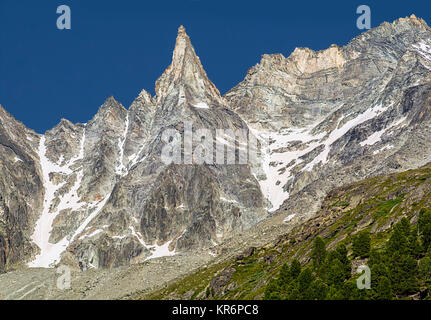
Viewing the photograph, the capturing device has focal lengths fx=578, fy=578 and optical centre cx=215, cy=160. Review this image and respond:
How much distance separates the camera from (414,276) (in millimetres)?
57719

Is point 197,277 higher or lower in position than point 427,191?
lower

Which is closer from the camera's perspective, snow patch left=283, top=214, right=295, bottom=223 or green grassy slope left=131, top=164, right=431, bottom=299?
green grassy slope left=131, top=164, right=431, bottom=299

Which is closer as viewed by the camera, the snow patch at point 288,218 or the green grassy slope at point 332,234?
the green grassy slope at point 332,234

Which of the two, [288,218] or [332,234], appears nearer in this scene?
[332,234]

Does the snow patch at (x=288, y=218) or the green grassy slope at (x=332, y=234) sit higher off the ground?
the snow patch at (x=288, y=218)

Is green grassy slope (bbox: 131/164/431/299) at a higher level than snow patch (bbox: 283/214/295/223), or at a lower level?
lower

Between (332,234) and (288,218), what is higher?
(288,218)

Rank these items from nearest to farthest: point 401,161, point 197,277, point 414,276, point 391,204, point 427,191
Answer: point 414,276
point 427,191
point 391,204
point 197,277
point 401,161

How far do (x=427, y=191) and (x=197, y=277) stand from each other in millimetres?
66499
